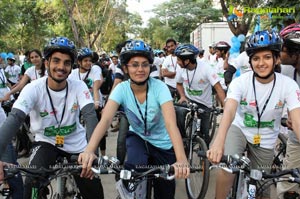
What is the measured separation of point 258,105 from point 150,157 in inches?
42.4

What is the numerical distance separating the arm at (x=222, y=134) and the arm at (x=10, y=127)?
151 centimetres

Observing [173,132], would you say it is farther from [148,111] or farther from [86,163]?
[86,163]

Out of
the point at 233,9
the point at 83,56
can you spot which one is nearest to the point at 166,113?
the point at 83,56

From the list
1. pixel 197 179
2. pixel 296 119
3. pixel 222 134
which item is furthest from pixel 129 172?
pixel 197 179

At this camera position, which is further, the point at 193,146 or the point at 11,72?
the point at 11,72

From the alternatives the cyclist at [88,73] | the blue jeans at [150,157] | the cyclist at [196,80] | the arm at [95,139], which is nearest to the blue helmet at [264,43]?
the blue jeans at [150,157]

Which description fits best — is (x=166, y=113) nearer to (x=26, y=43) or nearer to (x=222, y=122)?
(x=222, y=122)

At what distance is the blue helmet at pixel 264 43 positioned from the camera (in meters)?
3.24

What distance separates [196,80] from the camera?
6.06 m

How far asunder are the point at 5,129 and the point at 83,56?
3.87 m

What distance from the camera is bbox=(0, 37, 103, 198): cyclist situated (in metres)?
3.40

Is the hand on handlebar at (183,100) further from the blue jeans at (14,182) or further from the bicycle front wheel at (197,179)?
the blue jeans at (14,182)

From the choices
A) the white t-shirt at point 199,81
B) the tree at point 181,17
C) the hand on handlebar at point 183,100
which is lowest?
the hand on handlebar at point 183,100

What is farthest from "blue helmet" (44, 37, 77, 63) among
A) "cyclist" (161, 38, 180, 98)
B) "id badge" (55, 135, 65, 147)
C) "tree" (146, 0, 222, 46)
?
"tree" (146, 0, 222, 46)
